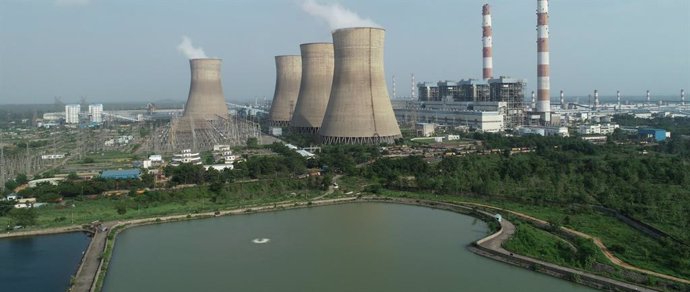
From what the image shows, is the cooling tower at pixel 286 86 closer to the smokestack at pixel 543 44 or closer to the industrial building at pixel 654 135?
the smokestack at pixel 543 44

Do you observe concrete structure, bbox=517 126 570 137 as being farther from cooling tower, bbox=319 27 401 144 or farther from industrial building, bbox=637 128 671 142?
cooling tower, bbox=319 27 401 144

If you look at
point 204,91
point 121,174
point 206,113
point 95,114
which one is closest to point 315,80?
point 204,91

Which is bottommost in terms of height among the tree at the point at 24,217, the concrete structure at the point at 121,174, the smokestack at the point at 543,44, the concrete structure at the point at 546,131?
the tree at the point at 24,217

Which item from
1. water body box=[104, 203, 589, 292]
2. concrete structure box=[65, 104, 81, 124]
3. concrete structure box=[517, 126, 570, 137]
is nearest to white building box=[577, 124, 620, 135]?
concrete structure box=[517, 126, 570, 137]

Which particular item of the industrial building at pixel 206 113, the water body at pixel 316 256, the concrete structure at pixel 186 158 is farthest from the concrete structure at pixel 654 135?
the concrete structure at pixel 186 158

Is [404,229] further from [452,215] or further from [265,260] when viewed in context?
[265,260]
